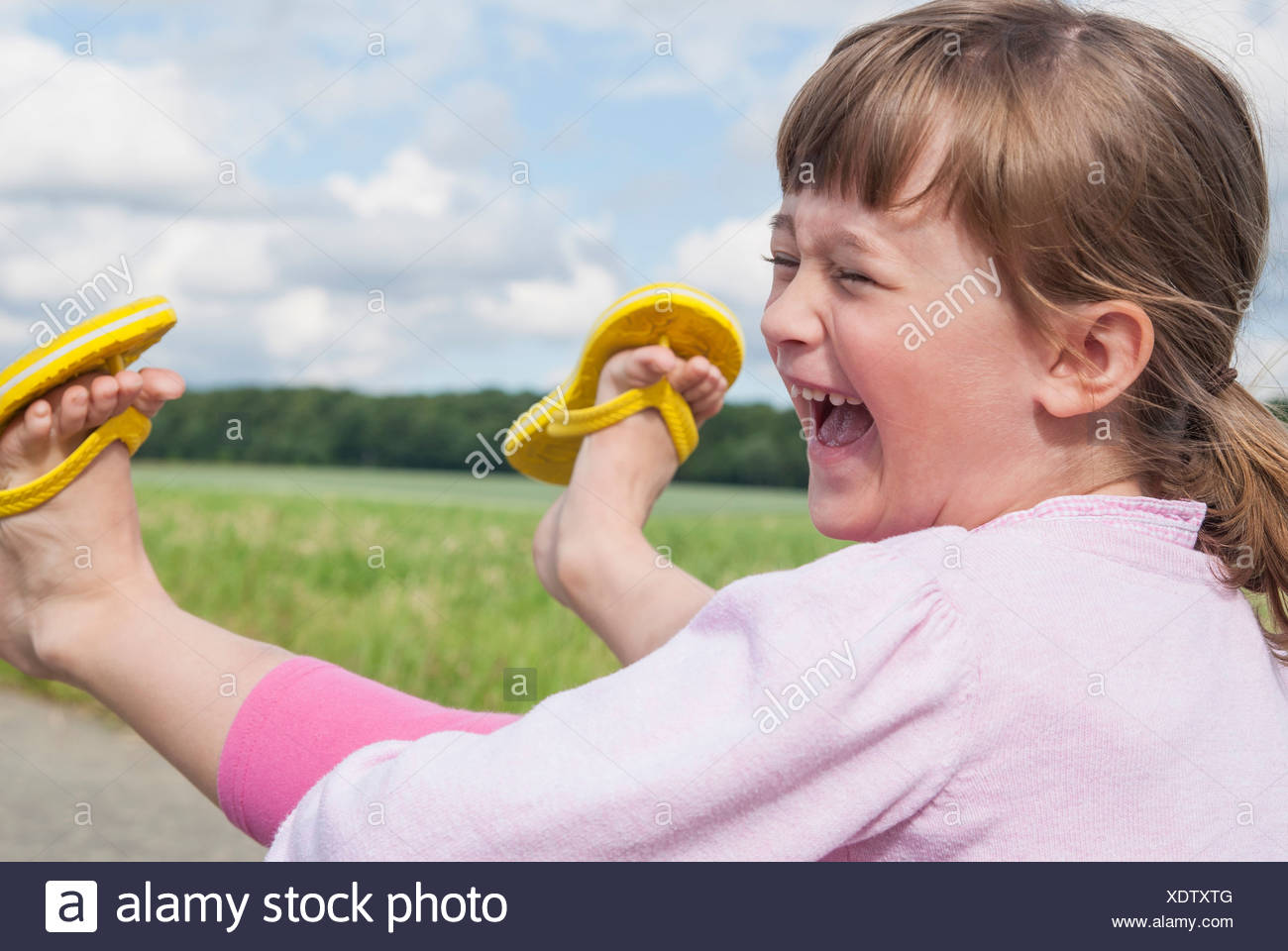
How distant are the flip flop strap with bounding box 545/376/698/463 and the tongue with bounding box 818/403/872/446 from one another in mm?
647

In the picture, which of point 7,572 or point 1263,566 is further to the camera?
point 7,572

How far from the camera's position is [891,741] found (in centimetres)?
104

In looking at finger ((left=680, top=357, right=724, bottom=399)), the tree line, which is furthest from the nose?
the tree line

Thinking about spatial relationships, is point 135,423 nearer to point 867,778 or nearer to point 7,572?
point 7,572

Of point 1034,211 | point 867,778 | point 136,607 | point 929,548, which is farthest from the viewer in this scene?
point 136,607

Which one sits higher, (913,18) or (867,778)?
(913,18)

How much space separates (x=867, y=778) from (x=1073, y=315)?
1.94ft

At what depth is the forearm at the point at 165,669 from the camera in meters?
1.65

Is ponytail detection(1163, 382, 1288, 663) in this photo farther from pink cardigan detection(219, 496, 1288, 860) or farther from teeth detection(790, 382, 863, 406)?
teeth detection(790, 382, 863, 406)

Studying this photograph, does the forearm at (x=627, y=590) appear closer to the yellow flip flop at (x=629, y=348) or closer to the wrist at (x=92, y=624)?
the yellow flip flop at (x=629, y=348)

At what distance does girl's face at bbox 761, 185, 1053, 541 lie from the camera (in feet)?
4.33

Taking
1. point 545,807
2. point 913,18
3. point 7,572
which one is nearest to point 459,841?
point 545,807

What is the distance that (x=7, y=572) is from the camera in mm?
1977
